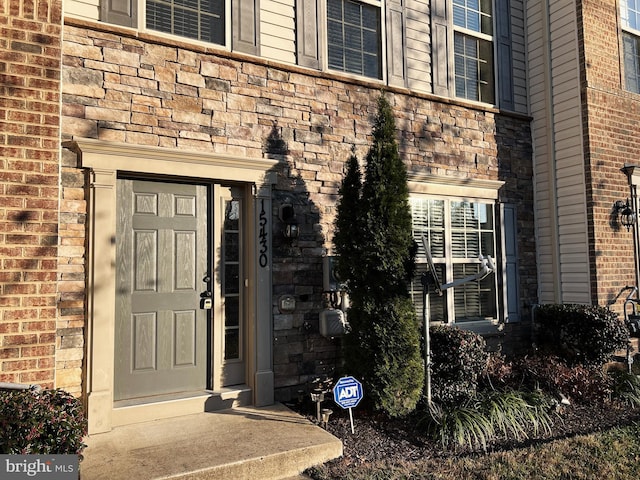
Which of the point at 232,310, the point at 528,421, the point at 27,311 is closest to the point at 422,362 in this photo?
the point at 528,421

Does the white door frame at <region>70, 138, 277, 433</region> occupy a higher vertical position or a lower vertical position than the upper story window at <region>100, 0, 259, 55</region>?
lower

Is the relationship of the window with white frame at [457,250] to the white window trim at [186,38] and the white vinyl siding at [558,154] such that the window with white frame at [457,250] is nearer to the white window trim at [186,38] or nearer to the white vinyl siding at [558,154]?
the white vinyl siding at [558,154]

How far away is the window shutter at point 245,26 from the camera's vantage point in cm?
483

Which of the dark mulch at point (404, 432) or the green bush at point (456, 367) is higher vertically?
the green bush at point (456, 367)

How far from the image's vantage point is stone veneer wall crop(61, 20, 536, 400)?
416cm

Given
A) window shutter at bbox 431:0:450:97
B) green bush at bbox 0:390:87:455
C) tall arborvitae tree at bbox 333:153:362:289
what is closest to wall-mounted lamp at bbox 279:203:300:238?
tall arborvitae tree at bbox 333:153:362:289

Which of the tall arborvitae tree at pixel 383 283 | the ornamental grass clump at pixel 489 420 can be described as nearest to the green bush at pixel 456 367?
the ornamental grass clump at pixel 489 420

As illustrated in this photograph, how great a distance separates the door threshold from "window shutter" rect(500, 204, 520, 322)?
3820mm

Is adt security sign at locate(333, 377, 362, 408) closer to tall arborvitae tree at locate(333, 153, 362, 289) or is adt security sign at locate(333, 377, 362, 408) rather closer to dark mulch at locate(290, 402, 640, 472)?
dark mulch at locate(290, 402, 640, 472)

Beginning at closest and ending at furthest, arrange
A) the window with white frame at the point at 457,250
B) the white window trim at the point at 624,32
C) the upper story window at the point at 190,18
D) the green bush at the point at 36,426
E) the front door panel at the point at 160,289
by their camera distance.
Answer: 1. the green bush at the point at 36,426
2. the front door panel at the point at 160,289
3. the upper story window at the point at 190,18
4. the window with white frame at the point at 457,250
5. the white window trim at the point at 624,32

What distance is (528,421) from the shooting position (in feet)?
13.8

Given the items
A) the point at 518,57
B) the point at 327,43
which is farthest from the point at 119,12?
the point at 518,57

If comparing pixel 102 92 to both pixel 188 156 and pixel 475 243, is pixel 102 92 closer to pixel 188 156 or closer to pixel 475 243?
pixel 188 156

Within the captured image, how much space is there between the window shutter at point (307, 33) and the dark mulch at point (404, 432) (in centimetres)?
369
